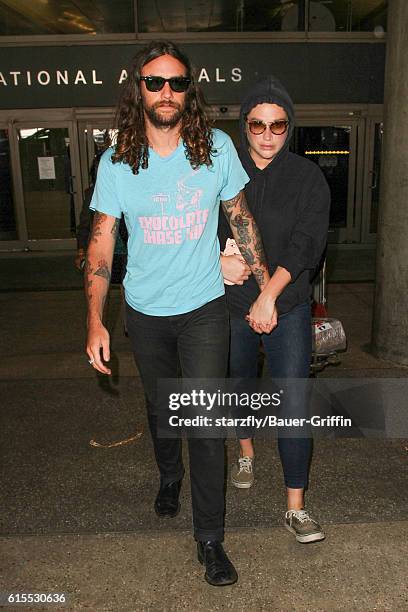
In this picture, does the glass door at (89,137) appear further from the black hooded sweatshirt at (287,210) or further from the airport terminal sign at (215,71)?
the black hooded sweatshirt at (287,210)

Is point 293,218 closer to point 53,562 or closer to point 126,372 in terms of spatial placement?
point 53,562

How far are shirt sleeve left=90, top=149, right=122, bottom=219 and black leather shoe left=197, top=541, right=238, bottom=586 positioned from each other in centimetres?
145

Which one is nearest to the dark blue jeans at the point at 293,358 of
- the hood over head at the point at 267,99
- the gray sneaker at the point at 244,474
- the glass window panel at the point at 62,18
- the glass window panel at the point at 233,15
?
the gray sneaker at the point at 244,474

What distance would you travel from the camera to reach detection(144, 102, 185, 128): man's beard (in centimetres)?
248

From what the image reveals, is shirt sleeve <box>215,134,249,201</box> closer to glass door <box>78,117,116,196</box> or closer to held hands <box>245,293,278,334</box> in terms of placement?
held hands <box>245,293,278,334</box>

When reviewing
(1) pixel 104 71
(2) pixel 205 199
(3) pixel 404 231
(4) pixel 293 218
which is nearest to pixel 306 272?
(4) pixel 293 218

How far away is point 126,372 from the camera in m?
5.26

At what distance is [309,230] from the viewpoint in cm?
274

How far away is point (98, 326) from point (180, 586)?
3.69ft

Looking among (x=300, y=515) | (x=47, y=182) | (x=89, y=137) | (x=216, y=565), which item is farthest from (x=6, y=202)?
(x=216, y=565)

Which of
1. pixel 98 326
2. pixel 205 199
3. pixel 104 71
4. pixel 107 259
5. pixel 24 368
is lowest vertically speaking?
pixel 24 368

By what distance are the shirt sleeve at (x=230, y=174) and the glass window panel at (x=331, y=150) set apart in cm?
978

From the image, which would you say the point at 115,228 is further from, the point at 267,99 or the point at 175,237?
the point at 267,99

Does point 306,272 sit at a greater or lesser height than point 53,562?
greater
